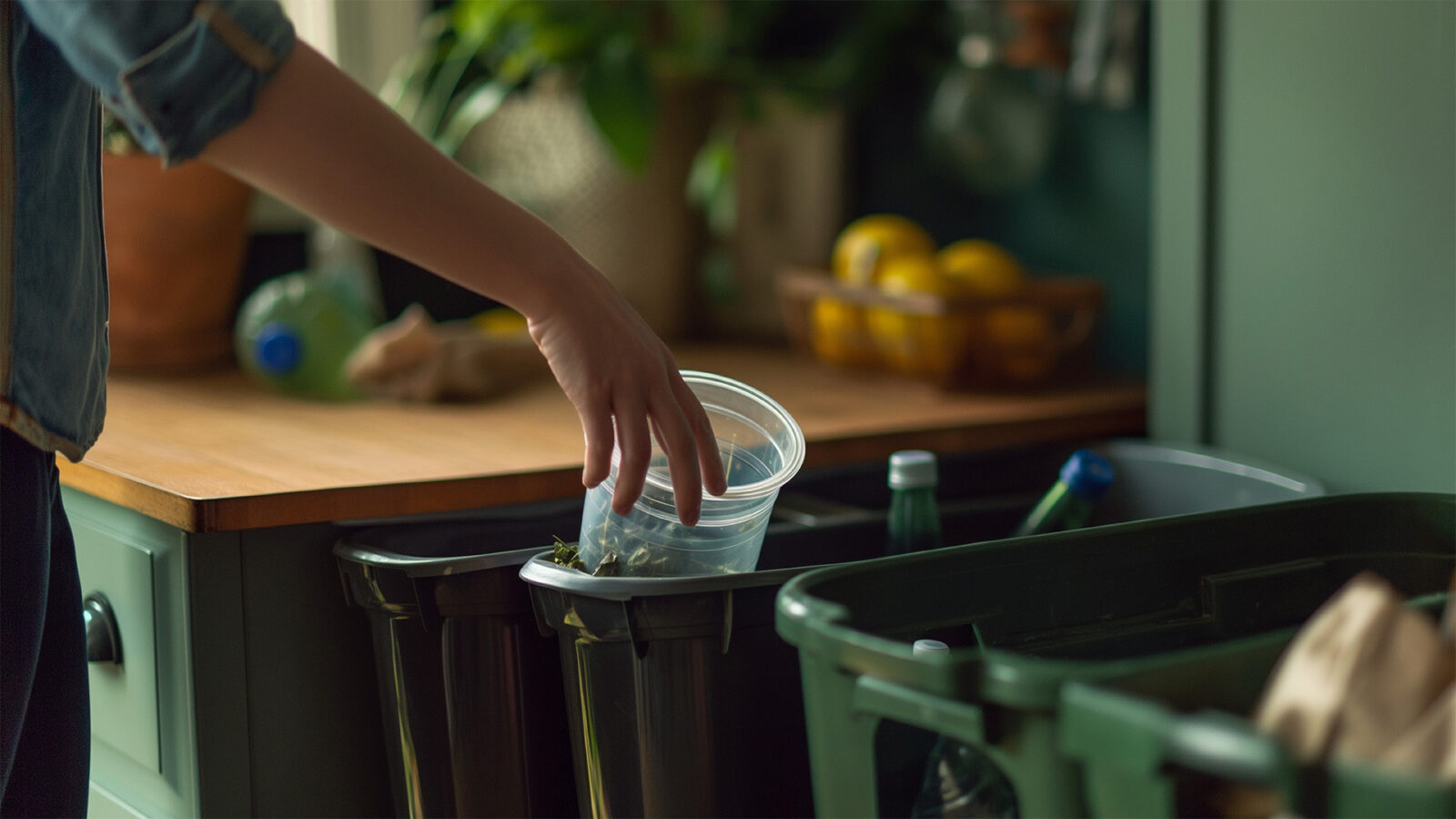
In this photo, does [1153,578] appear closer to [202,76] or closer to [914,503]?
[914,503]

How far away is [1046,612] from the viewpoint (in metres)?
0.76

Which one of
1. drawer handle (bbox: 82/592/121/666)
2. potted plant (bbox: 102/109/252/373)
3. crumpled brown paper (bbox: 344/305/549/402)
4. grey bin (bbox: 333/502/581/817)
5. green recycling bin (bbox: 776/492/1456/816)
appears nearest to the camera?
green recycling bin (bbox: 776/492/1456/816)

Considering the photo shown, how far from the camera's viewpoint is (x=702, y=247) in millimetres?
1892

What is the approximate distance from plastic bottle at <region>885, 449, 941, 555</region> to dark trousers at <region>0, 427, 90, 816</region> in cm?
52

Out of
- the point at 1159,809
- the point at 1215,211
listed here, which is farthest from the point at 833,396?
the point at 1159,809

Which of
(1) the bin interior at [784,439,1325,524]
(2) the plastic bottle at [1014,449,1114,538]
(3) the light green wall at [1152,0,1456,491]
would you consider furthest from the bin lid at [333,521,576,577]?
(3) the light green wall at [1152,0,1456,491]

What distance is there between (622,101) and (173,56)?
112cm

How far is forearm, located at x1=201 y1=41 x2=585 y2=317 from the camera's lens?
56 centimetres

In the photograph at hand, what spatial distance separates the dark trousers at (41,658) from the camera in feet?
2.42

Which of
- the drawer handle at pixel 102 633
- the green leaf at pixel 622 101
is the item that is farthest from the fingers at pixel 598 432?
the green leaf at pixel 622 101

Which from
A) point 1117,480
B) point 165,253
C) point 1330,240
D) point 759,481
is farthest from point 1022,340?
point 165,253

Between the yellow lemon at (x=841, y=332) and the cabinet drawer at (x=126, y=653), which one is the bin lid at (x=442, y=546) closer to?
the cabinet drawer at (x=126, y=653)

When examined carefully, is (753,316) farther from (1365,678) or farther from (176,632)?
(1365,678)

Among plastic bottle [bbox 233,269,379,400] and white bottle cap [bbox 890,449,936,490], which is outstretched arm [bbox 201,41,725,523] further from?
plastic bottle [bbox 233,269,379,400]
